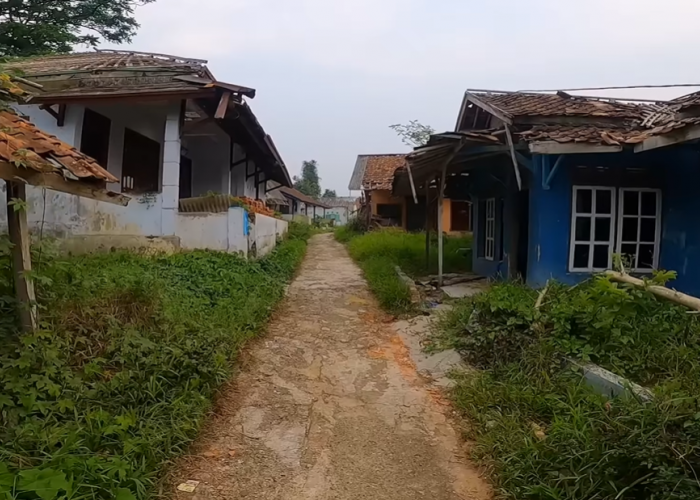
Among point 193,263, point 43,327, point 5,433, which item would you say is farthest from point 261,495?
point 193,263

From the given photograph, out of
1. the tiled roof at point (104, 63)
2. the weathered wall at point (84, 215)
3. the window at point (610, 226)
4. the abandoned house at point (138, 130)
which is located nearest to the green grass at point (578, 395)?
the window at point (610, 226)

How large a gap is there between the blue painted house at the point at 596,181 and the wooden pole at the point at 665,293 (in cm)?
192

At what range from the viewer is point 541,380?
4.31 m

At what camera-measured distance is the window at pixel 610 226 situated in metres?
7.37

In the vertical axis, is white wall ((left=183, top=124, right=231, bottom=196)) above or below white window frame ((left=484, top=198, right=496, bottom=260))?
above

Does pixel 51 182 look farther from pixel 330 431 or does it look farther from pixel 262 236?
pixel 262 236

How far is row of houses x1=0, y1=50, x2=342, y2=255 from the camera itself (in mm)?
8102

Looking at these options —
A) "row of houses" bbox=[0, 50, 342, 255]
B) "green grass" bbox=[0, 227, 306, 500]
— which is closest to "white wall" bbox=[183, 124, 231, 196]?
"row of houses" bbox=[0, 50, 342, 255]

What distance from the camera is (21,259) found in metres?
4.02

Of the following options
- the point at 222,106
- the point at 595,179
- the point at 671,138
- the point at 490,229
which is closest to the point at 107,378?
the point at 222,106

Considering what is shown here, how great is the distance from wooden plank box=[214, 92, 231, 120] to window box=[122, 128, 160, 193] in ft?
7.76

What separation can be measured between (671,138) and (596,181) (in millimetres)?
1663

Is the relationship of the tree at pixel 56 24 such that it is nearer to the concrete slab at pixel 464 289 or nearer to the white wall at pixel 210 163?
the white wall at pixel 210 163

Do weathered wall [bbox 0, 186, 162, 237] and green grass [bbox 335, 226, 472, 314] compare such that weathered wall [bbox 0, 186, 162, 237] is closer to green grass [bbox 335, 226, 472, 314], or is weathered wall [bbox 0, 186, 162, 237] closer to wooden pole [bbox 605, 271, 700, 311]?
green grass [bbox 335, 226, 472, 314]
